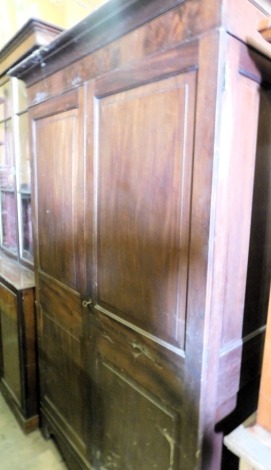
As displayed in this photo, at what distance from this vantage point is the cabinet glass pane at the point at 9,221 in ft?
6.92

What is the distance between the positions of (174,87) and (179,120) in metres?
0.08

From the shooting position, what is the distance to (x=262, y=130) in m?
0.83

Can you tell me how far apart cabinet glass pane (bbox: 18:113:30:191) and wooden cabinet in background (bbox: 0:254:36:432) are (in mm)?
543

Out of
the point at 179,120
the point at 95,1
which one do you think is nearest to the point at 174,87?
the point at 179,120

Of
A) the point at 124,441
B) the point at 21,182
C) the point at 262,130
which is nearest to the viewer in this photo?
the point at 262,130

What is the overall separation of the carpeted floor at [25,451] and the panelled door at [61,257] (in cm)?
17

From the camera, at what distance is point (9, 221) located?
2.20 meters

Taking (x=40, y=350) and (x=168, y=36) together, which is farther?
(x=40, y=350)

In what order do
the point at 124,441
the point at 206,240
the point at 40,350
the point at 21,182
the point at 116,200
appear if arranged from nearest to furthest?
the point at 206,240
the point at 116,200
the point at 124,441
the point at 40,350
the point at 21,182

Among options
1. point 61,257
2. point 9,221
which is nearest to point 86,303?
point 61,257

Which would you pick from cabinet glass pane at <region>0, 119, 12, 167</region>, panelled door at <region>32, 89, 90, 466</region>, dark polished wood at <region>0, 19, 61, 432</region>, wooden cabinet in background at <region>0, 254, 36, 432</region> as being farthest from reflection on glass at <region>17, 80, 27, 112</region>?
wooden cabinet in background at <region>0, 254, 36, 432</region>

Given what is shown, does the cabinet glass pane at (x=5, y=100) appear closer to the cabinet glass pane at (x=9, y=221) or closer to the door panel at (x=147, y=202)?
the cabinet glass pane at (x=9, y=221)

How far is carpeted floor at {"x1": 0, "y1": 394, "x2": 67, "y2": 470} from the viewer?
156cm

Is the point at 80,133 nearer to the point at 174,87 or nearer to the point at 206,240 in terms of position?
the point at 174,87
